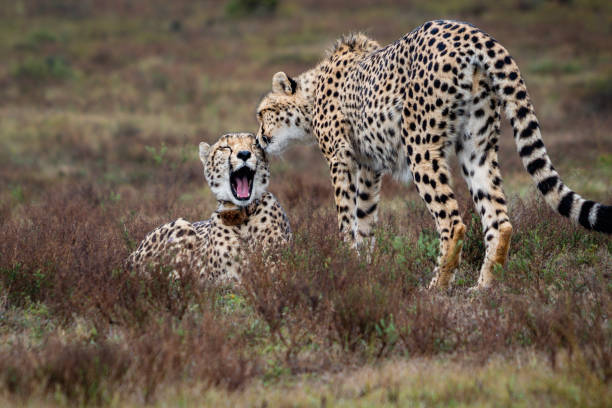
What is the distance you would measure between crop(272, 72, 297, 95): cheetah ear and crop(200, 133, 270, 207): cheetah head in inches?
43.9

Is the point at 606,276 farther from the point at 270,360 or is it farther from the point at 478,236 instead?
the point at 270,360

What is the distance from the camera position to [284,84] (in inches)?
245

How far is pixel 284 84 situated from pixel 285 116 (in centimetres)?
31

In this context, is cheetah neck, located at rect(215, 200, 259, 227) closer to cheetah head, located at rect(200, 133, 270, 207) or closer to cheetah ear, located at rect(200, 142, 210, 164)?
cheetah head, located at rect(200, 133, 270, 207)

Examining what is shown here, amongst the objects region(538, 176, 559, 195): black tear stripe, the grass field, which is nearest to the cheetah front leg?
the grass field

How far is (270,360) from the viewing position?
3.52 m

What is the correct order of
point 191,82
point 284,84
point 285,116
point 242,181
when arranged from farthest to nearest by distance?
point 191,82
point 284,84
point 285,116
point 242,181

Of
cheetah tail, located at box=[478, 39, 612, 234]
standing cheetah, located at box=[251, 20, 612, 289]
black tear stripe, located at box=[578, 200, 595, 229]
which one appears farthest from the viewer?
standing cheetah, located at box=[251, 20, 612, 289]

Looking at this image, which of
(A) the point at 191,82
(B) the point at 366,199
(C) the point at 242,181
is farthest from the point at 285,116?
(A) the point at 191,82

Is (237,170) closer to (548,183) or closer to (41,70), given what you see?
(548,183)

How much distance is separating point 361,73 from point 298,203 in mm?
2675

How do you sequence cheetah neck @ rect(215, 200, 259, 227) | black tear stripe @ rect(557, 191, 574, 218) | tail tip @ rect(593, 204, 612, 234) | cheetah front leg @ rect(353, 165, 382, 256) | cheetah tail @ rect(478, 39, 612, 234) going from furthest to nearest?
cheetah front leg @ rect(353, 165, 382, 256), cheetah neck @ rect(215, 200, 259, 227), cheetah tail @ rect(478, 39, 612, 234), black tear stripe @ rect(557, 191, 574, 218), tail tip @ rect(593, 204, 612, 234)

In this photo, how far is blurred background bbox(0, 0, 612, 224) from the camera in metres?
9.58

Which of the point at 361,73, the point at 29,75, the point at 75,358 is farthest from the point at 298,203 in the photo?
the point at 29,75
